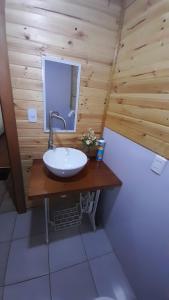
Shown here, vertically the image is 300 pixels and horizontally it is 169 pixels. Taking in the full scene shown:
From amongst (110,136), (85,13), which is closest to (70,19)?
(85,13)

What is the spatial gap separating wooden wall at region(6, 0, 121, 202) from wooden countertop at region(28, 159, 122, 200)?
0.36 m

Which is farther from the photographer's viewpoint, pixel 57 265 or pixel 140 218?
pixel 57 265

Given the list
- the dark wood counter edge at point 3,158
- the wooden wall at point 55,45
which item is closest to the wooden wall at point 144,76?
the wooden wall at point 55,45

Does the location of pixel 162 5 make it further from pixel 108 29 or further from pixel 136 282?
pixel 136 282

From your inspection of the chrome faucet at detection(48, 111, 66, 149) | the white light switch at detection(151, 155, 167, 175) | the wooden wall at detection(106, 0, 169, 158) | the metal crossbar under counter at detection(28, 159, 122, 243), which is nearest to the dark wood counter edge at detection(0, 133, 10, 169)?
the metal crossbar under counter at detection(28, 159, 122, 243)

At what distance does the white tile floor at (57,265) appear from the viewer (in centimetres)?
106

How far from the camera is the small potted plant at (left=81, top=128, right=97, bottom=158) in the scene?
1.34 metres

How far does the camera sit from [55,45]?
1068 mm

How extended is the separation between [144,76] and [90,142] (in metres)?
0.69

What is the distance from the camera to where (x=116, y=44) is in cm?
118

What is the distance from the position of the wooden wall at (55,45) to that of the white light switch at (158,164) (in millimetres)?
796

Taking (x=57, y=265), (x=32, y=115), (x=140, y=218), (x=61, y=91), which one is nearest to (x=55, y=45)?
(x=61, y=91)

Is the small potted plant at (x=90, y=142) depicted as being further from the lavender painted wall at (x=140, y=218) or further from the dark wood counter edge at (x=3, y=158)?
the dark wood counter edge at (x=3, y=158)

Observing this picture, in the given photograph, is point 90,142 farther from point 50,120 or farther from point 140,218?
point 140,218
